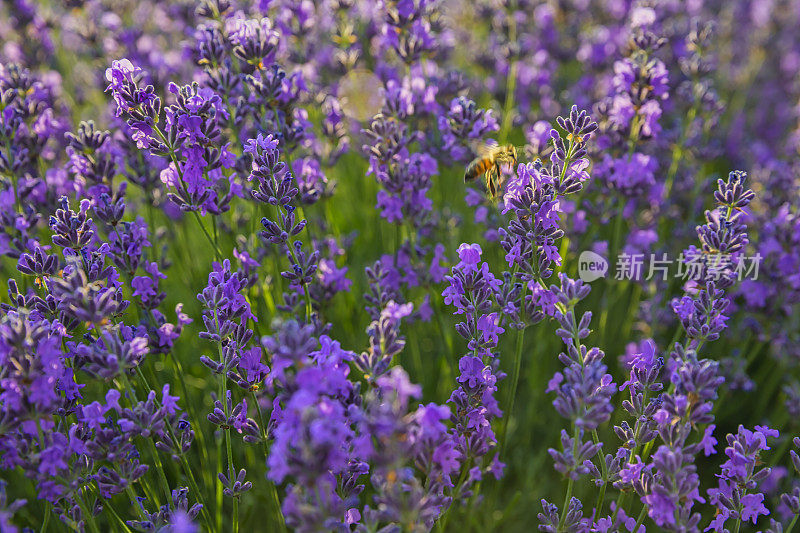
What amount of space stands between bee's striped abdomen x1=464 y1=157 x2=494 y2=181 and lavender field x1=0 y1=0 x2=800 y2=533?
0.06ft

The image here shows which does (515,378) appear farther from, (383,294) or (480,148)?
(480,148)

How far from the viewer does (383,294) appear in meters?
2.55

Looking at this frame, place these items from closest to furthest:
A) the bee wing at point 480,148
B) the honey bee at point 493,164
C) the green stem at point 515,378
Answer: the green stem at point 515,378 → the honey bee at point 493,164 → the bee wing at point 480,148

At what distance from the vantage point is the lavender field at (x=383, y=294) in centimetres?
186

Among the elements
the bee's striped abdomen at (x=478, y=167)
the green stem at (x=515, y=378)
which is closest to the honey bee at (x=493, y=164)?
the bee's striped abdomen at (x=478, y=167)

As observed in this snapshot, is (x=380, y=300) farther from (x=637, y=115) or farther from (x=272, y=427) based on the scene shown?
(x=637, y=115)

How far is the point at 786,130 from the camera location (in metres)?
5.97

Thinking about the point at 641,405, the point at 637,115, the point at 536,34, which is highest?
the point at 536,34

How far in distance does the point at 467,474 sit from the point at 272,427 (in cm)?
84

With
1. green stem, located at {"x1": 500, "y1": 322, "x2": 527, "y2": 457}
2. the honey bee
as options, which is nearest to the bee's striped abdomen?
the honey bee

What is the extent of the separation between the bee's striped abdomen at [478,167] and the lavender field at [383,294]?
2cm

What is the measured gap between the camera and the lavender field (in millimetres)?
1858

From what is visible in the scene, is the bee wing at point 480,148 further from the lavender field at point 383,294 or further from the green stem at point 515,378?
the green stem at point 515,378

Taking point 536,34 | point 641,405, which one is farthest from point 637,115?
point 536,34
